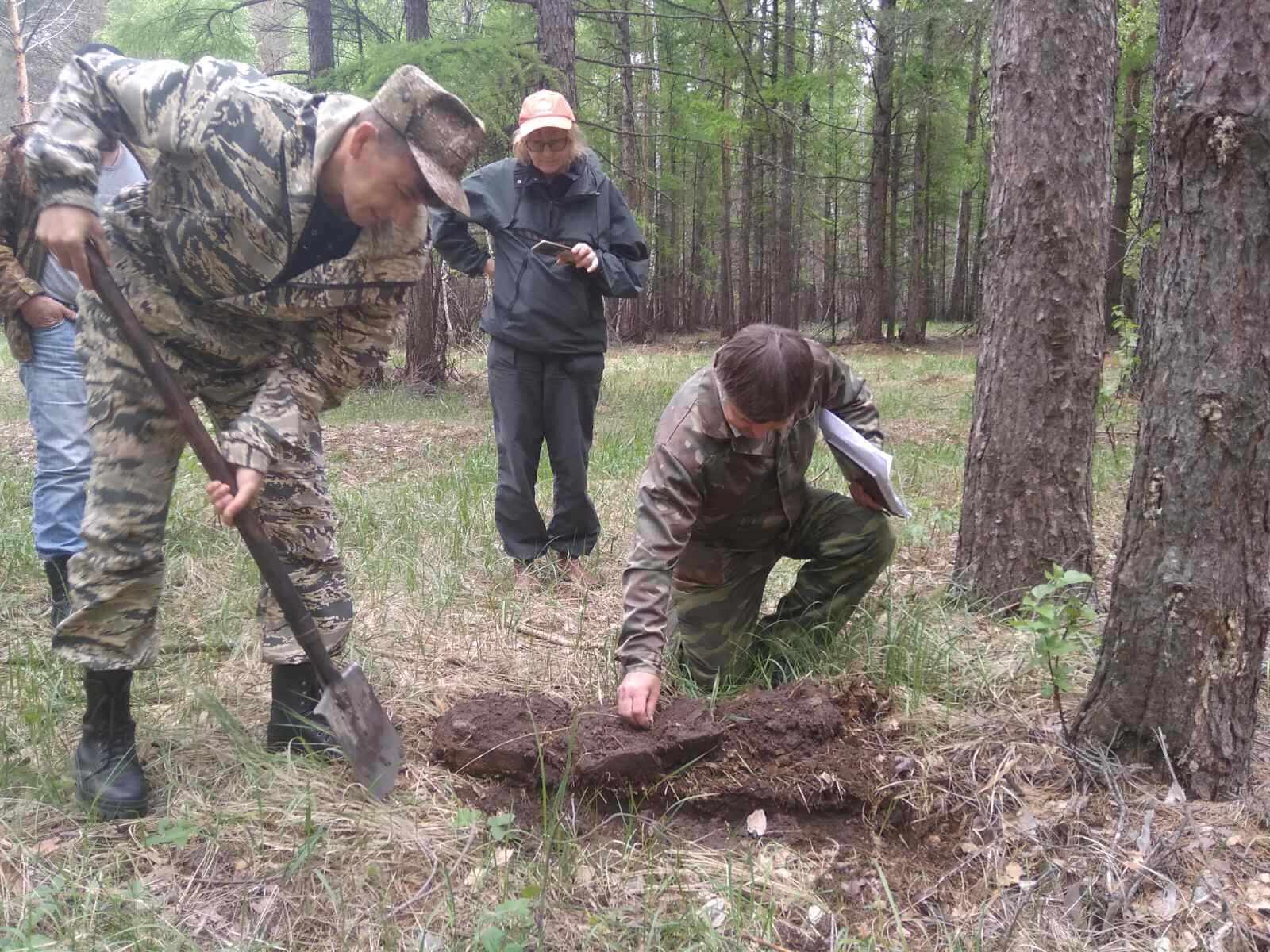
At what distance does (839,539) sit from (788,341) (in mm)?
948

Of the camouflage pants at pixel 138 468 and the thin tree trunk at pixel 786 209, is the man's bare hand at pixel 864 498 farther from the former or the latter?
the thin tree trunk at pixel 786 209

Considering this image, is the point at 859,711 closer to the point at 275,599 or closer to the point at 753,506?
the point at 753,506

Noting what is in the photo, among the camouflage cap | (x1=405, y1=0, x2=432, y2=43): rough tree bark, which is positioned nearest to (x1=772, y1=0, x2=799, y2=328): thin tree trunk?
(x1=405, y1=0, x2=432, y2=43): rough tree bark

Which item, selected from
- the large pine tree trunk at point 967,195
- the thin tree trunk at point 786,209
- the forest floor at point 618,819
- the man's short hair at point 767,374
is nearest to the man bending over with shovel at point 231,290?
the forest floor at point 618,819

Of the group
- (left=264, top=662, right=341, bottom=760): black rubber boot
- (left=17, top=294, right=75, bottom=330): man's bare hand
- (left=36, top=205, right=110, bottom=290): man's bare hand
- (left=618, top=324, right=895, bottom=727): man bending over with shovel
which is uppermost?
(left=36, top=205, right=110, bottom=290): man's bare hand

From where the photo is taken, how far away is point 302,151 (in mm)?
2146

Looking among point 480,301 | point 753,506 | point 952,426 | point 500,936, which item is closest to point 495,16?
point 480,301

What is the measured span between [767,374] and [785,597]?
1192mm

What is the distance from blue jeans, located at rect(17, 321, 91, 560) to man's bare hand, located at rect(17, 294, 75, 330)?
3 centimetres

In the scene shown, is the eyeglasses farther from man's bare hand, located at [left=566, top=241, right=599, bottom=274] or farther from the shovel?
the shovel

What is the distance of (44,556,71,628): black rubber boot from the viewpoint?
3.45 m

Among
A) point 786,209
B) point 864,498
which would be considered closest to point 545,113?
point 864,498

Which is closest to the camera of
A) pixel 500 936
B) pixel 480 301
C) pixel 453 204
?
pixel 500 936

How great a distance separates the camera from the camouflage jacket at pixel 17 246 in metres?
3.21
